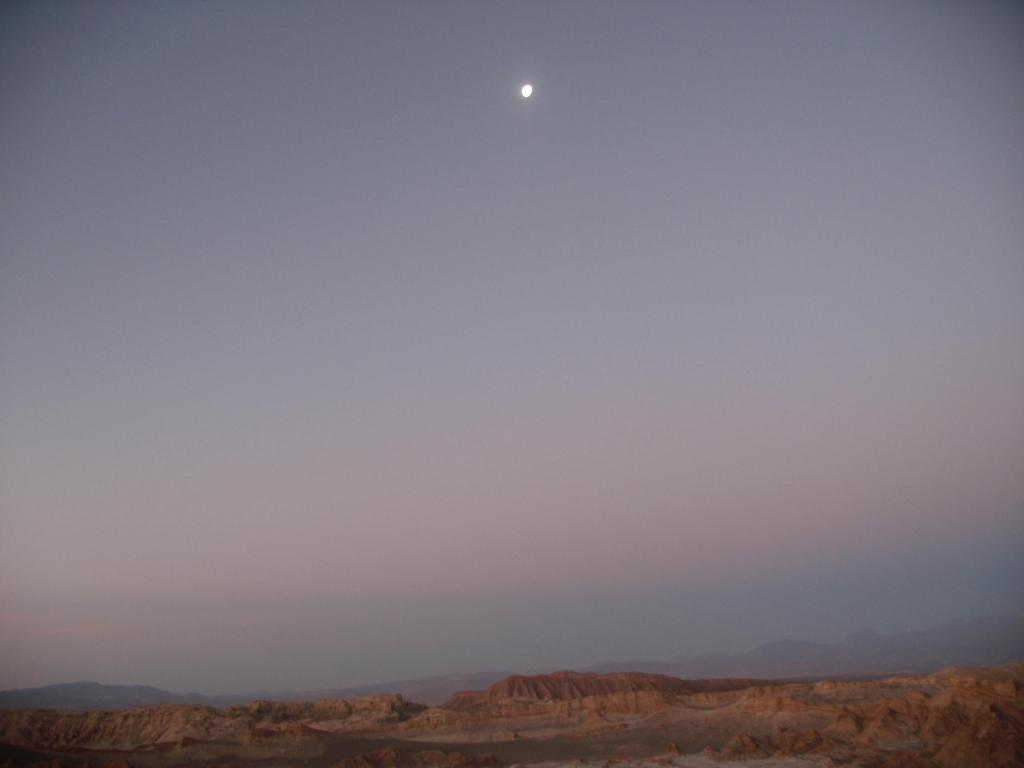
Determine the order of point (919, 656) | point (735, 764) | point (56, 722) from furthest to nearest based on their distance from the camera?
point (919, 656), point (56, 722), point (735, 764)

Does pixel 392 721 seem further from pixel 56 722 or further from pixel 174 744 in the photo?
pixel 56 722

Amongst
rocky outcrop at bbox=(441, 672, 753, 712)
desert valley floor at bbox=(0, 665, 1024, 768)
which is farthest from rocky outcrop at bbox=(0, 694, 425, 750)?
rocky outcrop at bbox=(441, 672, 753, 712)

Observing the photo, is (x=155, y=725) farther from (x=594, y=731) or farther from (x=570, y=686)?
(x=570, y=686)

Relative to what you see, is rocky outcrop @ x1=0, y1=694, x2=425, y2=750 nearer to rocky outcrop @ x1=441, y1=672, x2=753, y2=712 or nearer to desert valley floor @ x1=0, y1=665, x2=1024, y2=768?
desert valley floor @ x1=0, y1=665, x2=1024, y2=768

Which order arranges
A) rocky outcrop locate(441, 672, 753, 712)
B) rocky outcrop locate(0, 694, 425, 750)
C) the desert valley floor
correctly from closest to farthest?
the desert valley floor → rocky outcrop locate(0, 694, 425, 750) → rocky outcrop locate(441, 672, 753, 712)

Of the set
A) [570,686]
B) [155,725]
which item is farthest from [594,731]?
[155,725]

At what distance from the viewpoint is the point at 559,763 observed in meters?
54.3

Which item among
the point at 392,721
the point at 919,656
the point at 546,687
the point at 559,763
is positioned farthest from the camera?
the point at 919,656

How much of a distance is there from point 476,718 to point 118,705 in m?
166

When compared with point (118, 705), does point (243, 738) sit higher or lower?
higher

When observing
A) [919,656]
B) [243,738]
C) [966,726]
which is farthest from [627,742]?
[919,656]

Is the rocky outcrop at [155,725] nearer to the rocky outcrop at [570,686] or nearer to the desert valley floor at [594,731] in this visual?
the desert valley floor at [594,731]

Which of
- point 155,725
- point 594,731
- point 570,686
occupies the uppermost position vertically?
point 155,725

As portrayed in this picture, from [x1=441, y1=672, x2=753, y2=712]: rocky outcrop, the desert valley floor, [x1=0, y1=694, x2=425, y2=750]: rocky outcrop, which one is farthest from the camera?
[x1=441, y1=672, x2=753, y2=712]: rocky outcrop
